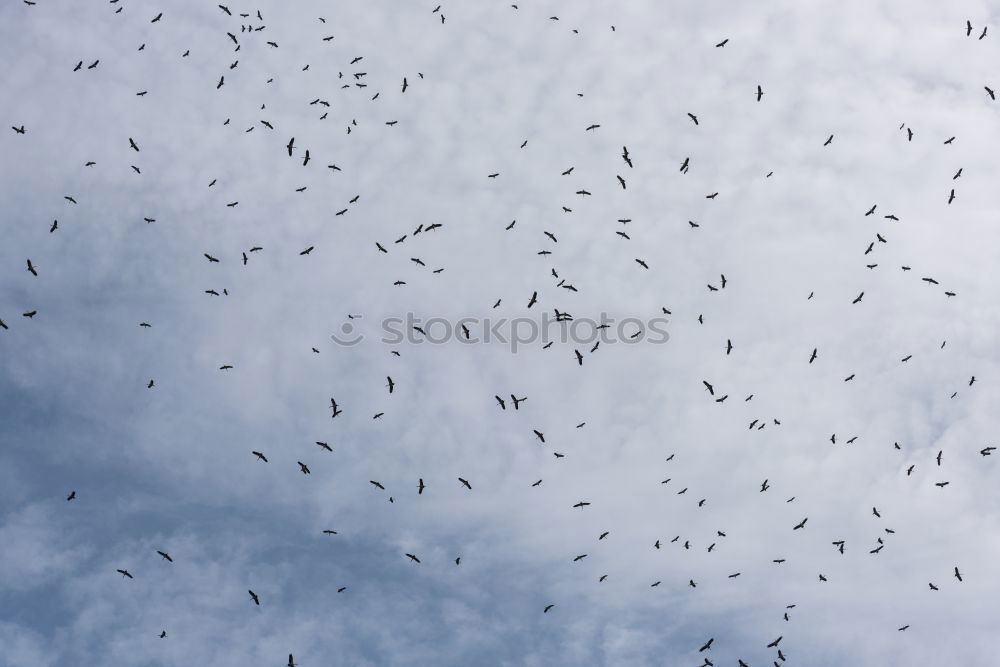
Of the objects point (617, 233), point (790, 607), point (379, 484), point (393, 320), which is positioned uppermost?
point (617, 233)

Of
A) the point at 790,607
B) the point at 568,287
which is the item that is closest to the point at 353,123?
the point at 568,287

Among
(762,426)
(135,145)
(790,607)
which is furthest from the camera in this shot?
(790,607)

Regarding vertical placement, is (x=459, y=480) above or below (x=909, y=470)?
below

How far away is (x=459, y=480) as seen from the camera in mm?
34281

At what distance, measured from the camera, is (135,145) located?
110 feet

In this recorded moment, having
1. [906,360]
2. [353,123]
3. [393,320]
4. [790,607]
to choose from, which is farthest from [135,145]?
[790,607]

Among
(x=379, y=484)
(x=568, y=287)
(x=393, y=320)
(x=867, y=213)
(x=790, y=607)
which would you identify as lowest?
(x=790, y=607)

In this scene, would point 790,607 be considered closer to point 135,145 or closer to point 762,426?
point 762,426

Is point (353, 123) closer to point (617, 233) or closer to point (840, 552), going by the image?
point (617, 233)

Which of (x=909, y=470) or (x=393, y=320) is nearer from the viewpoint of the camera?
(x=909, y=470)

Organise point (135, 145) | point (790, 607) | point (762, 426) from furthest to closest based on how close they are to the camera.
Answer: point (790, 607) → point (762, 426) → point (135, 145)

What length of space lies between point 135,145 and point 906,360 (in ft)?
126

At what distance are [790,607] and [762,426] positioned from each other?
11387 mm

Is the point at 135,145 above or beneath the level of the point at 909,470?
above
